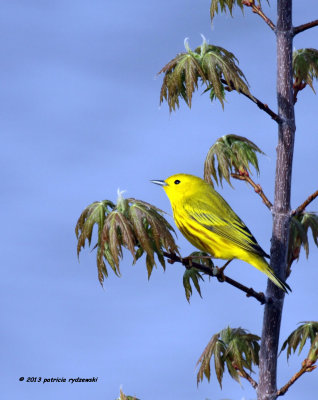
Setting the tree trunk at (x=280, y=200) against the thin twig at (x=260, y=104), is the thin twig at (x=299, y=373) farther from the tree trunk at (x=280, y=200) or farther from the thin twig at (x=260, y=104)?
the thin twig at (x=260, y=104)

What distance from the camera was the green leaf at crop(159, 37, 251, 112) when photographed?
6953 millimetres

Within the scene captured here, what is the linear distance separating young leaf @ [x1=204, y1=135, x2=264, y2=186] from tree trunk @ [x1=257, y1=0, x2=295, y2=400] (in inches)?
15.2

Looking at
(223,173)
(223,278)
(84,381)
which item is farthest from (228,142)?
(84,381)

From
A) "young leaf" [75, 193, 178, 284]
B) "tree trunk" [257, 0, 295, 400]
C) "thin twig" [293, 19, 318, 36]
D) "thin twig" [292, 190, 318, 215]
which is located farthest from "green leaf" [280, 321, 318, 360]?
"thin twig" [293, 19, 318, 36]

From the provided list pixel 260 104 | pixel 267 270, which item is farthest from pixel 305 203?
pixel 260 104

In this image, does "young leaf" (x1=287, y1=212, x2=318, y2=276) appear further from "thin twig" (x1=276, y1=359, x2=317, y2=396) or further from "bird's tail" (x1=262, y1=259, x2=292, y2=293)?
"thin twig" (x1=276, y1=359, x2=317, y2=396)

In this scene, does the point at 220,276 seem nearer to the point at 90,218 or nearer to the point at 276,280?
the point at 276,280

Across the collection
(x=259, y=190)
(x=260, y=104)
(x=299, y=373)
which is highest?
(x=260, y=104)

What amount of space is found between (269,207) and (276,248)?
0.42 m

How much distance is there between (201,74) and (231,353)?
2819 mm

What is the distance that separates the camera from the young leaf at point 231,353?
7.51 meters

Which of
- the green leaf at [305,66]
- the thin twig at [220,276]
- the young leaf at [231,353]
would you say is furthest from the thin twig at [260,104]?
the young leaf at [231,353]

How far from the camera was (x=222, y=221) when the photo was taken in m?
7.60

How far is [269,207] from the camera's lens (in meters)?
7.40
